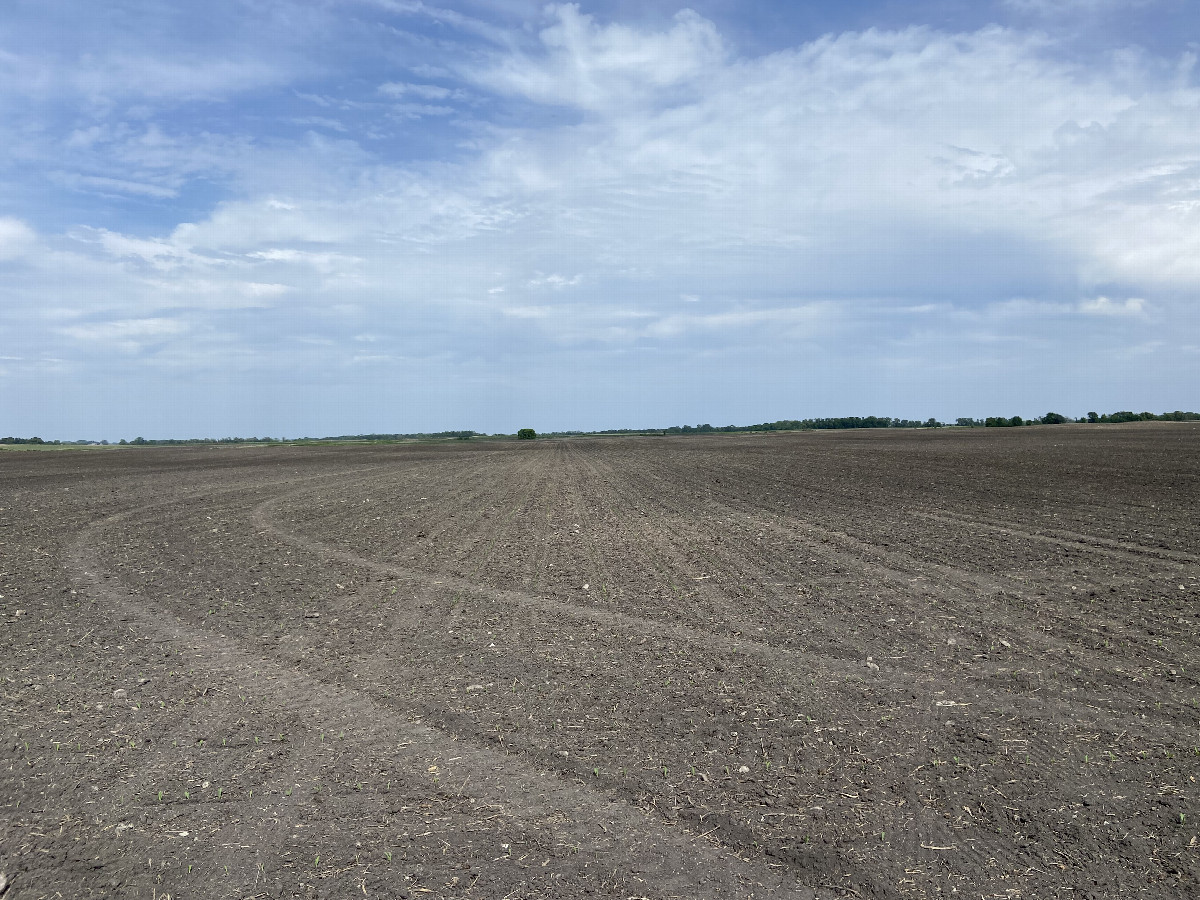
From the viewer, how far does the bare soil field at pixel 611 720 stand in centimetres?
448

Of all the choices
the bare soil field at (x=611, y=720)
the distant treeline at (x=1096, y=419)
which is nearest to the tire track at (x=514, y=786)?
the bare soil field at (x=611, y=720)

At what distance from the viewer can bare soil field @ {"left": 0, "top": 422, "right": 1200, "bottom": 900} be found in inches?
176

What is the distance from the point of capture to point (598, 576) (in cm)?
1216

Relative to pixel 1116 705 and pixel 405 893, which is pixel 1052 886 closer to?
pixel 1116 705

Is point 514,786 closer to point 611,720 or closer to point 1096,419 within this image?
point 611,720

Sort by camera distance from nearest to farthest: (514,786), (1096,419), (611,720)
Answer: (514,786)
(611,720)
(1096,419)

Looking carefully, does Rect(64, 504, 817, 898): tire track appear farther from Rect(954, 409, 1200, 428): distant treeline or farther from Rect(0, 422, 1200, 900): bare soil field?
Rect(954, 409, 1200, 428): distant treeline

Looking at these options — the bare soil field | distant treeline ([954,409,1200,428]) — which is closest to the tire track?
the bare soil field

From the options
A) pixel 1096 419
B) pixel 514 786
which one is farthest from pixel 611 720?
pixel 1096 419

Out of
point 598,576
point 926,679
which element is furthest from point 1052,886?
point 598,576

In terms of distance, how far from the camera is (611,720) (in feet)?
21.1

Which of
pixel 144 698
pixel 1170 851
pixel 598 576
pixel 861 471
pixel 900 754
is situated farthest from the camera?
pixel 861 471

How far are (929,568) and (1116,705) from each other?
5735mm

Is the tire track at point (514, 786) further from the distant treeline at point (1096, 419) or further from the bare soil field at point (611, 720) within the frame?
the distant treeline at point (1096, 419)
